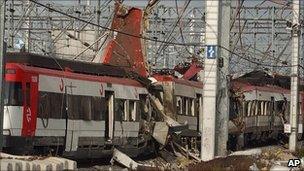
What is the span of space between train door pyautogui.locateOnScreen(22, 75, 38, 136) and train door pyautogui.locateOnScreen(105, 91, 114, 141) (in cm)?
449

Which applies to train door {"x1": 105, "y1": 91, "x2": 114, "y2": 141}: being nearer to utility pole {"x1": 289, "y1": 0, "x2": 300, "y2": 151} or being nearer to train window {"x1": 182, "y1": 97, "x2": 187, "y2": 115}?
train window {"x1": 182, "y1": 97, "x2": 187, "y2": 115}

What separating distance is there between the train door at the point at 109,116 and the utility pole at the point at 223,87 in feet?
14.4

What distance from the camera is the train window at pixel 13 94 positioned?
65.1ft

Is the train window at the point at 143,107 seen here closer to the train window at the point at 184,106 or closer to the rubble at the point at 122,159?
the rubble at the point at 122,159

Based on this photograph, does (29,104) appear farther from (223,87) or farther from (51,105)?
(223,87)

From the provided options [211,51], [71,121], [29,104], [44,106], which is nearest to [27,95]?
[29,104]

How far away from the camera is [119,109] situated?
24656 mm

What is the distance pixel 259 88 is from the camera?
38531 millimetres

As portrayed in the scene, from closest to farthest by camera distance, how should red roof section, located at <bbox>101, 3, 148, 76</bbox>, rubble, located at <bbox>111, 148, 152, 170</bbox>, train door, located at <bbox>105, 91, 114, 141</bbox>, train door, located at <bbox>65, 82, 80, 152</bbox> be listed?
train door, located at <bbox>65, 82, 80, 152</bbox> < rubble, located at <bbox>111, 148, 152, 170</bbox> < train door, located at <bbox>105, 91, 114, 141</bbox> < red roof section, located at <bbox>101, 3, 148, 76</bbox>

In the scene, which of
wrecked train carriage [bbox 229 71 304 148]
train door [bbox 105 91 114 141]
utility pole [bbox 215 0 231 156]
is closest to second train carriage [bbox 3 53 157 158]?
train door [bbox 105 91 114 141]

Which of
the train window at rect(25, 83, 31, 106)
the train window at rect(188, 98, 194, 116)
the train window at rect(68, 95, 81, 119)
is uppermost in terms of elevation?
the train window at rect(25, 83, 31, 106)

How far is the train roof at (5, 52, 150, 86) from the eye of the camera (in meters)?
20.6

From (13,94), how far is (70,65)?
3.60 m

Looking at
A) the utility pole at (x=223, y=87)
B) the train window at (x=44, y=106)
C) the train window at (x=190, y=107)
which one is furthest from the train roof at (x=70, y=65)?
the utility pole at (x=223, y=87)
